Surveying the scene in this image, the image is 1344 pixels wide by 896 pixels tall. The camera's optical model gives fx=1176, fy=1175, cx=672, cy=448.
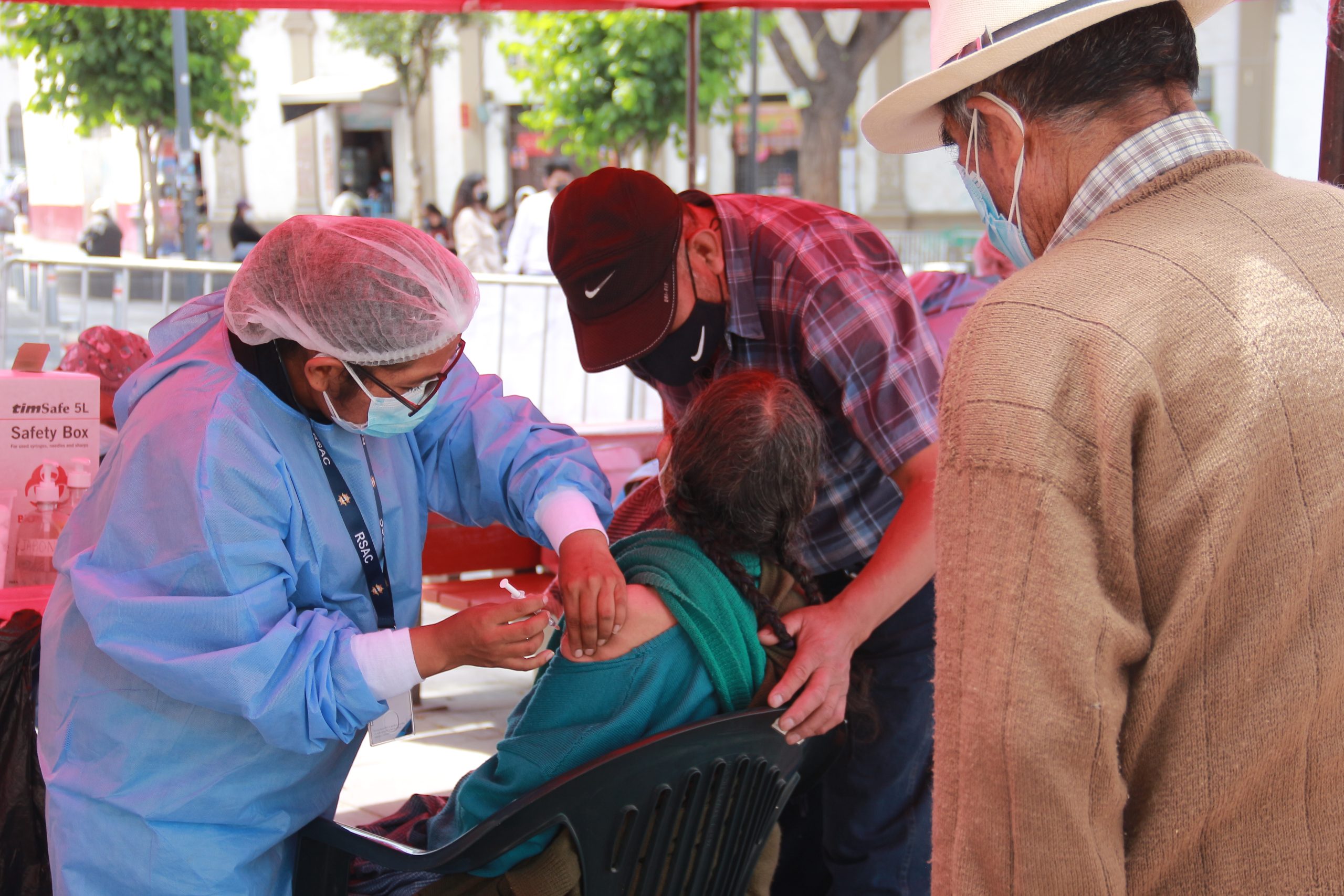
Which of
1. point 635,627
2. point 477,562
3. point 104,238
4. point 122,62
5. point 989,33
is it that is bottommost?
point 477,562

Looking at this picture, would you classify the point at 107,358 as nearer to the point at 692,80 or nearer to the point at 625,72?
the point at 692,80

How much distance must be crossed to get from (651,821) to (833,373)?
0.81 meters

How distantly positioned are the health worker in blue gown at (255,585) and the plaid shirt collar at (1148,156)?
3.01 feet

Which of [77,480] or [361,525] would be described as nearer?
[361,525]

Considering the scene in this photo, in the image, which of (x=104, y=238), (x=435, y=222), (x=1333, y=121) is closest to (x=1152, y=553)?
(x=1333, y=121)

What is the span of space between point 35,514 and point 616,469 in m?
2.20

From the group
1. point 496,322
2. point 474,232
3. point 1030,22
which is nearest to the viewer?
point 1030,22

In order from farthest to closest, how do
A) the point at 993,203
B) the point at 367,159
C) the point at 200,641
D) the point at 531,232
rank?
the point at 367,159, the point at 531,232, the point at 200,641, the point at 993,203

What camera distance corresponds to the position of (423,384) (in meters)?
1.84

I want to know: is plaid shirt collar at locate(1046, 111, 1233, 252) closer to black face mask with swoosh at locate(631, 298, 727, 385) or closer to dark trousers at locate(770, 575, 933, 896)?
black face mask with swoosh at locate(631, 298, 727, 385)

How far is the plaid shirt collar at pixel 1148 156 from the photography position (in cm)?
109

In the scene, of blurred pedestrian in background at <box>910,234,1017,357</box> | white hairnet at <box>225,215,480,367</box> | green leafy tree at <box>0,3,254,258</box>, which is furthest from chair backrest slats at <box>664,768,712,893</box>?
green leafy tree at <box>0,3,254,258</box>

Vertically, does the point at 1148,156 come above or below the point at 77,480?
above

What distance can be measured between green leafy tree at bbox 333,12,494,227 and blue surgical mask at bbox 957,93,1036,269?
19.8 meters
